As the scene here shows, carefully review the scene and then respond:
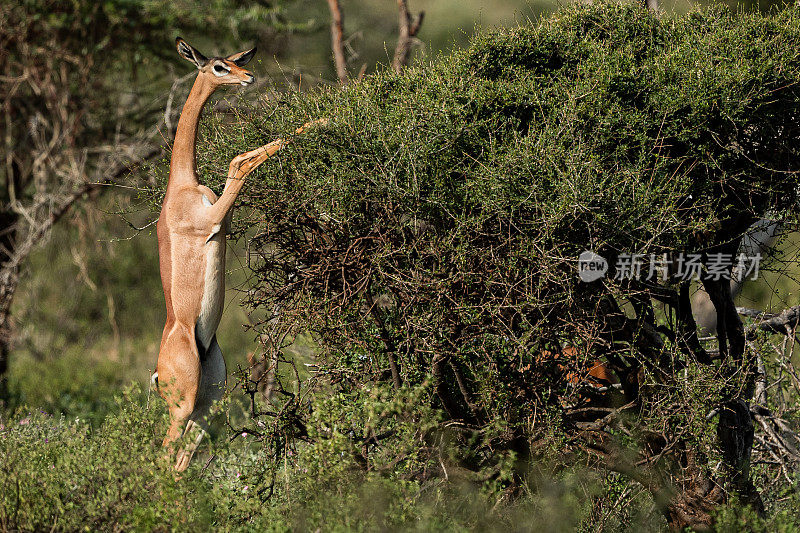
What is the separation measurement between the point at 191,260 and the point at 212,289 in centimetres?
21

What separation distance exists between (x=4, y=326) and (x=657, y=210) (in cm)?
867

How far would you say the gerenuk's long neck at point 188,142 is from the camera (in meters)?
5.21

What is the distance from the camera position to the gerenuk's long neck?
5.21 meters

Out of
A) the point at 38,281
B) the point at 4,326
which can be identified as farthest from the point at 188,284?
the point at 38,281

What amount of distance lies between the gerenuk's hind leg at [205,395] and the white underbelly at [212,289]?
13 centimetres

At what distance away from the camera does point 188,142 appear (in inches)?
206

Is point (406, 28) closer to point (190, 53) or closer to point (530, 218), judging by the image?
point (190, 53)

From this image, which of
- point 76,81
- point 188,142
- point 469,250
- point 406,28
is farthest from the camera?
point 76,81

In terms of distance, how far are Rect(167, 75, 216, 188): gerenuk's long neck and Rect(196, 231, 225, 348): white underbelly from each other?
0.41 meters

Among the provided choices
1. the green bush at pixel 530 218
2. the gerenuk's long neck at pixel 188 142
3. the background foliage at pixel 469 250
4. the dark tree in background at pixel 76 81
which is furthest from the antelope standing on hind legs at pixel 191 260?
the dark tree in background at pixel 76 81

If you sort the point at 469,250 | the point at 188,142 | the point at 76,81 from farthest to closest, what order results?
the point at 76,81 → the point at 188,142 → the point at 469,250

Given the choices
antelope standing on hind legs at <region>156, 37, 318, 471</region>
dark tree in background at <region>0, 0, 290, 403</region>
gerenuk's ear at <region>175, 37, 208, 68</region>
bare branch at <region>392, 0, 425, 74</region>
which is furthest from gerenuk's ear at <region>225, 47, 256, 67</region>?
dark tree in background at <region>0, 0, 290, 403</region>

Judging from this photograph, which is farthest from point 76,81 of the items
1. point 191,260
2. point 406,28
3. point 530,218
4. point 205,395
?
point 530,218

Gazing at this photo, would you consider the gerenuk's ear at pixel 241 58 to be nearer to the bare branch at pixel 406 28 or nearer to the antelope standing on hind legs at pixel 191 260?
the antelope standing on hind legs at pixel 191 260
